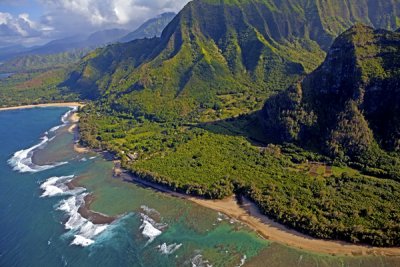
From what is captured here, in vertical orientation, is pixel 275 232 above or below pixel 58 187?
above

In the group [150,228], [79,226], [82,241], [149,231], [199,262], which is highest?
[150,228]

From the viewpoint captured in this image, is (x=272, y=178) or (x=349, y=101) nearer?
(x=272, y=178)

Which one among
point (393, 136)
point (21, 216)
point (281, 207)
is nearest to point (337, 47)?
point (393, 136)

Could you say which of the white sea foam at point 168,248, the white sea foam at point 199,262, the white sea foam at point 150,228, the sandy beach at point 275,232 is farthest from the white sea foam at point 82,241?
the sandy beach at point 275,232

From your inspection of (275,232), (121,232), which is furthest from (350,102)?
(121,232)

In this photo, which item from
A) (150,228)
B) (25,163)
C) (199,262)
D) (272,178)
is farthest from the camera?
(25,163)

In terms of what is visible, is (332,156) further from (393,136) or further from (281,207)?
(281,207)

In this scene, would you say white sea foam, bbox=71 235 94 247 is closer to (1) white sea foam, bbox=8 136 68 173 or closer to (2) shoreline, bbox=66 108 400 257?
(2) shoreline, bbox=66 108 400 257

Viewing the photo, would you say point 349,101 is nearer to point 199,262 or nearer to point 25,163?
point 199,262
